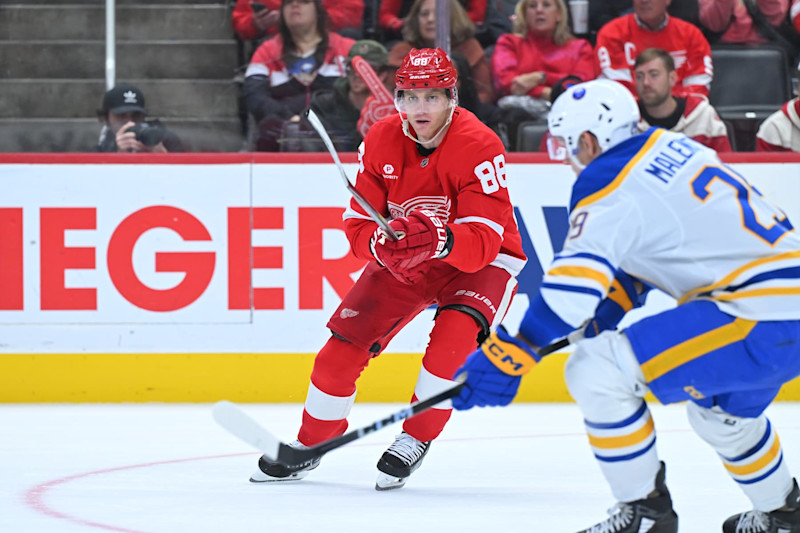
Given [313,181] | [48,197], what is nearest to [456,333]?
[313,181]

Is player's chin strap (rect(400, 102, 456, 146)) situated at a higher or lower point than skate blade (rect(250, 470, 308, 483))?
higher

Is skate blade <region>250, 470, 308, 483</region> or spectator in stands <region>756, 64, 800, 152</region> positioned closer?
skate blade <region>250, 470, 308, 483</region>

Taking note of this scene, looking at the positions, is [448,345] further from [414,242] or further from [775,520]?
[775,520]

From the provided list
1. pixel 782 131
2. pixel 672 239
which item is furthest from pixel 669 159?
pixel 782 131

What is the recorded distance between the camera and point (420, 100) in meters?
3.38

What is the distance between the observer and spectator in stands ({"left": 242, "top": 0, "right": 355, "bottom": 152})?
18.0 ft

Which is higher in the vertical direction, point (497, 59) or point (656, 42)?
point (656, 42)

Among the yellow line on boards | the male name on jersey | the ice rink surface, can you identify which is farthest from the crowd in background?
the male name on jersey

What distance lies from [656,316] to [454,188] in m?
1.15

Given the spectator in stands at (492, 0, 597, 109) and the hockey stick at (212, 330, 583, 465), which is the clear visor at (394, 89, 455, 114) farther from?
the spectator in stands at (492, 0, 597, 109)

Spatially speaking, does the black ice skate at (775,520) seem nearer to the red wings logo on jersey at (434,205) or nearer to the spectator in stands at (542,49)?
the red wings logo on jersey at (434,205)

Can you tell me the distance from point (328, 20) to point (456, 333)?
2747mm

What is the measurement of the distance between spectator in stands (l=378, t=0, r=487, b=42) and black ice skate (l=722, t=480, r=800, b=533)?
3521 mm

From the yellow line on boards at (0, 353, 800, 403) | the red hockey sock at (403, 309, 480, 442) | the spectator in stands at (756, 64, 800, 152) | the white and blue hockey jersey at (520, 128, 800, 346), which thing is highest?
the white and blue hockey jersey at (520, 128, 800, 346)
